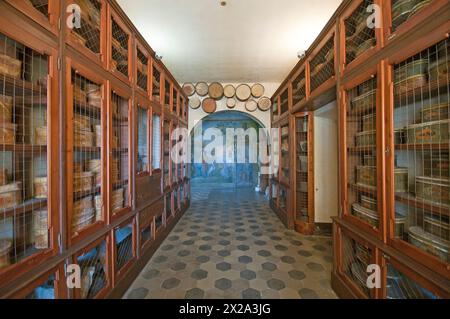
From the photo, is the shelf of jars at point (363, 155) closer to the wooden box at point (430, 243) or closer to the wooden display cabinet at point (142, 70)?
the wooden box at point (430, 243)

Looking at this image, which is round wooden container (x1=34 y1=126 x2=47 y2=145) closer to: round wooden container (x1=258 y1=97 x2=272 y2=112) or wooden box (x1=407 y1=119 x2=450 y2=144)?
wooden box (x1=407 y1=119 x2=450 y2=144)

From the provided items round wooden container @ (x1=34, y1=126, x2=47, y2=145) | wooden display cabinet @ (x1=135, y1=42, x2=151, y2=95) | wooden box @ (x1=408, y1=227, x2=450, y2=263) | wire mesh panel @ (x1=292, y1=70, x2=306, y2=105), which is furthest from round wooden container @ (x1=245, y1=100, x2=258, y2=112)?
round wooden container @ (x1=34, y1=126, x2=47, y2=145)

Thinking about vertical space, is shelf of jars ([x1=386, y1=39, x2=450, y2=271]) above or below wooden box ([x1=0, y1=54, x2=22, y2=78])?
below

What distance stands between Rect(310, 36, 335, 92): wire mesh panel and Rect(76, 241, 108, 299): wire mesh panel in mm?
2830

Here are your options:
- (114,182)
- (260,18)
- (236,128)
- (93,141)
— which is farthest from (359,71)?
(236,128)

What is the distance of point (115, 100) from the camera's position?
198cm

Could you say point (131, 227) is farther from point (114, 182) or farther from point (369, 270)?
point (369, 270)

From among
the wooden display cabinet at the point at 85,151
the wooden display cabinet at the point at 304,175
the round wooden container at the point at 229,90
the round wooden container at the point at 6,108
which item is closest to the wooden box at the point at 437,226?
the wooden display cabinet at the point at 304,175

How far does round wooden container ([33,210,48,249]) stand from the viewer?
1.21 metres

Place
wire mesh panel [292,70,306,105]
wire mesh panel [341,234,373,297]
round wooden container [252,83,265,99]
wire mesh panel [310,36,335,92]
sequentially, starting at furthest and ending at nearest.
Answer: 1. round wooden container [252,83,265,99]
2. wire mesh panel [292,70,306,105]
3. wire mesh panel [310,36,335,92]
4. wire mesh panel [341,234,373,297]


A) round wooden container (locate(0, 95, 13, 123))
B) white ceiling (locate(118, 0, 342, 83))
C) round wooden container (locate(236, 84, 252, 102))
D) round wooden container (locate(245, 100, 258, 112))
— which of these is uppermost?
white ceiling (locate(118, 0, 342, 83))

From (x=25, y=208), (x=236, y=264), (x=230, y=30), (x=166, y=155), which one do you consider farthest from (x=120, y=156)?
(x=230, y=30)

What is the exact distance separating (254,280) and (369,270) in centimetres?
110

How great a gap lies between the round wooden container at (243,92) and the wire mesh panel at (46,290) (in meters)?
4.92
